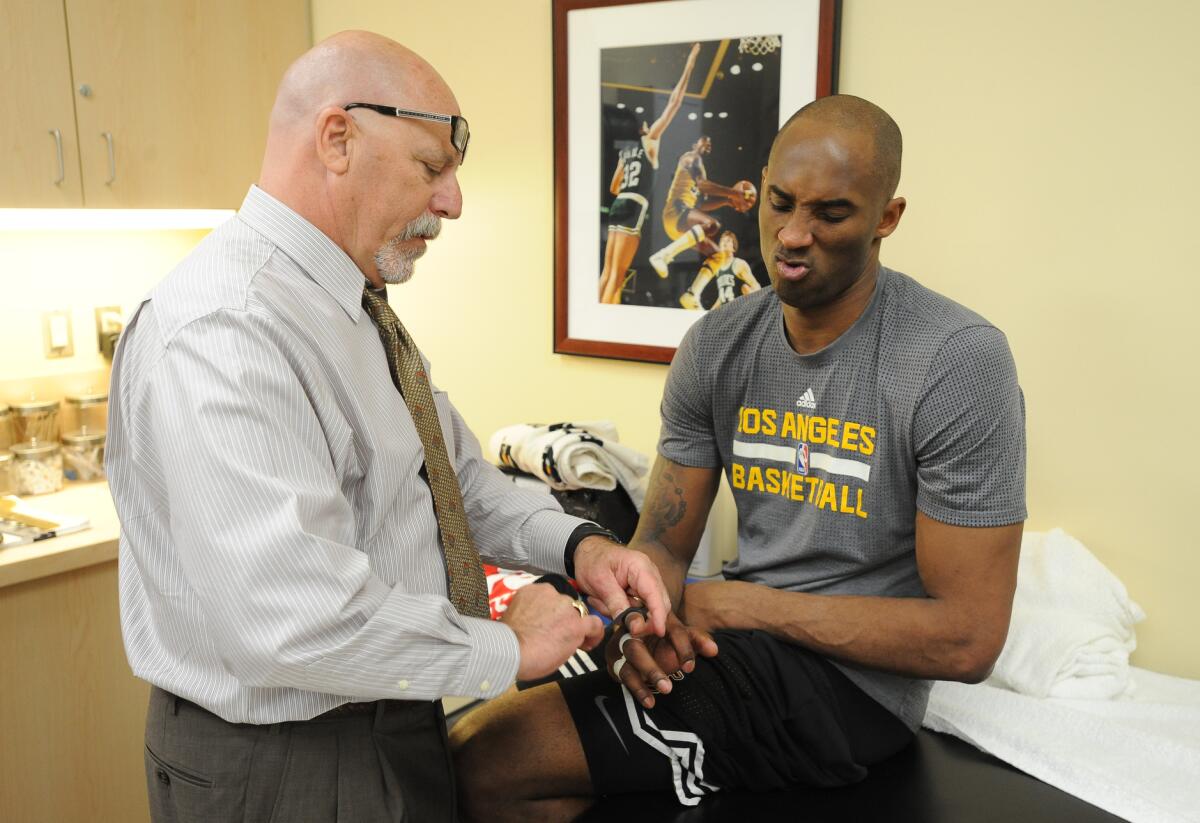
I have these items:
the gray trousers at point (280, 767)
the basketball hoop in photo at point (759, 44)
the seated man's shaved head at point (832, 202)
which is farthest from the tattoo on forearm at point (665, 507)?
the basketball hoop in photo at point (759, 44)

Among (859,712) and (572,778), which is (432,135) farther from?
(859,712)

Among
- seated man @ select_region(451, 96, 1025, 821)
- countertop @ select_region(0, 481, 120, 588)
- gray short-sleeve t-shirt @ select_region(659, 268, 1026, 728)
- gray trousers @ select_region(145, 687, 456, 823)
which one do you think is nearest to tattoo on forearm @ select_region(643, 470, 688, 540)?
gray short-sleeve t-shirt @ select_region(659, 268, 1026, 728)

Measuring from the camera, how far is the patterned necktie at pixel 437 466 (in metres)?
1.31

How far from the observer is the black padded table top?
4.71ft

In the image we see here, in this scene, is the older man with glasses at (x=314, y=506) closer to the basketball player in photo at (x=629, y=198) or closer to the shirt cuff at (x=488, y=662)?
the shirt cuff at (x=488, y=662)

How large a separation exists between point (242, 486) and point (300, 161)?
0.45 m

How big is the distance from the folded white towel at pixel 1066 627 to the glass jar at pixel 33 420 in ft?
7.47

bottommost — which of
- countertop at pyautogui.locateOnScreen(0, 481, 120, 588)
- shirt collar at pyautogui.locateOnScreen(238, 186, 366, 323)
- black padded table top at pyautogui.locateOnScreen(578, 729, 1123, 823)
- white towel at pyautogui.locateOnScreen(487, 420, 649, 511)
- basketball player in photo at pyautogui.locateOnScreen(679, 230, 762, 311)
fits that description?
black padded table top at pyautogui.locateOnScreen(578, 729, 1123, 823)

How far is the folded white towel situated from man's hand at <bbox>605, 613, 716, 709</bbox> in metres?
0.65

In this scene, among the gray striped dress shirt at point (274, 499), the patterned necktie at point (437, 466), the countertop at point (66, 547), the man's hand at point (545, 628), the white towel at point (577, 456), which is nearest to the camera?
the gray striped dress shirt at point (274, 499)

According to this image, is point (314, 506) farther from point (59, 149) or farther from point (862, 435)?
point (59, 149)

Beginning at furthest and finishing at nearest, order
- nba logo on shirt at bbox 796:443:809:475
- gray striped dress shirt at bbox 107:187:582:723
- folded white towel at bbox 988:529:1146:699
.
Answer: folded white towel at bbox 988:529:1146:699 → nba logo on shirt at bbox 796:443:809:475 → gray striped dress shirt at bbox 107:187:582:723

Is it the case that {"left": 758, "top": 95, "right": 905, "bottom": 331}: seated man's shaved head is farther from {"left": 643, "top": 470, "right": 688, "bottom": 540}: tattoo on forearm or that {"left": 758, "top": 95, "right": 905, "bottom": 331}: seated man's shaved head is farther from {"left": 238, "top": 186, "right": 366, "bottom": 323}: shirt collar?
{"left": 238, "top": 186, "right": 366, "bottom": 323}: shirt collar

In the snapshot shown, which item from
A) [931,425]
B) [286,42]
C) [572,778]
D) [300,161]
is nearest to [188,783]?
[572,778]
